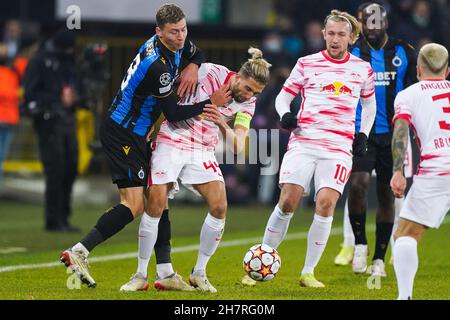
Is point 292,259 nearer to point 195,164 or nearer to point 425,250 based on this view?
point 425,250

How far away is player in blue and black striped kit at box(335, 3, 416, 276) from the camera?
11.6 m

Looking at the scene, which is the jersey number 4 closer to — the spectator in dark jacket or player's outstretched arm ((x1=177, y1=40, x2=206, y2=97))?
player's outstretched arm ((x1=177, y1=40, x2=206, y2=97))

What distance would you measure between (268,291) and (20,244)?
199 inches

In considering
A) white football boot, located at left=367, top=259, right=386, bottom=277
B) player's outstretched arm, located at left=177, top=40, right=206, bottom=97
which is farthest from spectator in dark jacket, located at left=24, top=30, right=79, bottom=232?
player's outstretched arm, located at left=177, top=40, right=206, bottom=97

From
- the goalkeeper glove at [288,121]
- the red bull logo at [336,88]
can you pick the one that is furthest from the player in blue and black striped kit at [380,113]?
the goalkeeper glove at [288,121]

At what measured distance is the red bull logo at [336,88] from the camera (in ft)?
34.1

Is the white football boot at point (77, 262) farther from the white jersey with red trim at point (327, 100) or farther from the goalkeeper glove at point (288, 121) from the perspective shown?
the white jersey with red trim at point (327, 100)

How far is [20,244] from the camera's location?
45.7ft

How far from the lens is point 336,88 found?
34.1 feet

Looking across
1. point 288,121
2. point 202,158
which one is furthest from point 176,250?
point 202,158

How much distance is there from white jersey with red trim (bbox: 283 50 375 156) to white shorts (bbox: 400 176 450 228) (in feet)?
6.39

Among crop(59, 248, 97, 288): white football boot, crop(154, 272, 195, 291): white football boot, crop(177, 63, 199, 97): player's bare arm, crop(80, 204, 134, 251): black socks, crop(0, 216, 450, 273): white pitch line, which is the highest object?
crop(177, 63, 199, 97): player's bare arm

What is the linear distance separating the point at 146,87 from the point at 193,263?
10.6ft

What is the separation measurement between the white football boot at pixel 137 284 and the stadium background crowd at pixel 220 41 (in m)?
10.2
